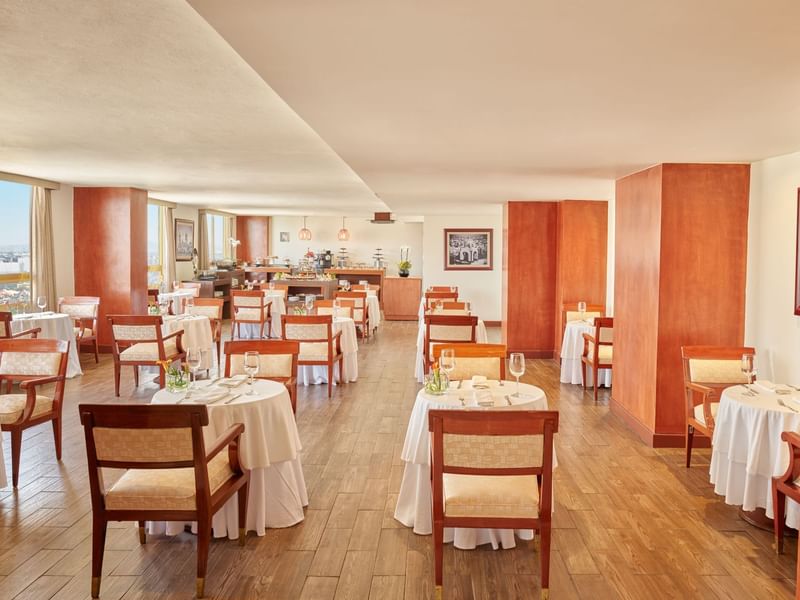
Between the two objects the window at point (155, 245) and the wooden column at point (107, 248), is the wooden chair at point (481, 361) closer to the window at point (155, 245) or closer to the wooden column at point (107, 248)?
the wooden column at point (107, 248)

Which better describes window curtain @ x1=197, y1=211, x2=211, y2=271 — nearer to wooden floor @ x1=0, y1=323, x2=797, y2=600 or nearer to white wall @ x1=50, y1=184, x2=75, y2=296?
white wall @ x1=50, y1=184, x2=75, y2=296

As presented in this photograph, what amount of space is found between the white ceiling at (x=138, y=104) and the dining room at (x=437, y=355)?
32 mm

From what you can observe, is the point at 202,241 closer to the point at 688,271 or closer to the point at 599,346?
the point at 599,346

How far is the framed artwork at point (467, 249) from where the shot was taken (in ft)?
47.1

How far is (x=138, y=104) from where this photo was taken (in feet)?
14.3

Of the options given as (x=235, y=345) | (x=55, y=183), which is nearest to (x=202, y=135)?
(x=235, y=345)

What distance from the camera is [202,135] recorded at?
5.47 metres

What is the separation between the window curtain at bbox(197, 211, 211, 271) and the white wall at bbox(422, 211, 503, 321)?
18.4 ft

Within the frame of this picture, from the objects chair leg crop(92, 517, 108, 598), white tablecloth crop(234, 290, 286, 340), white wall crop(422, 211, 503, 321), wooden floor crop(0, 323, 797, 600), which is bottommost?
wooden floor crop(0, 323, 797, 600)

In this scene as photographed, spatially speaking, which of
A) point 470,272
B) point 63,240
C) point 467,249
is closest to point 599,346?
point 470,272

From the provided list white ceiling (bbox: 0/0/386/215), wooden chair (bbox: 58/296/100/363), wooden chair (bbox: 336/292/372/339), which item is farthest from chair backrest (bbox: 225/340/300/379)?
wooden chair (bbox: 336/292/372/339)

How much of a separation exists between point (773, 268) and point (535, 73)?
3578 millimetres

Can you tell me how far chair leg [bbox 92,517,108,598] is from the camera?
2924mm

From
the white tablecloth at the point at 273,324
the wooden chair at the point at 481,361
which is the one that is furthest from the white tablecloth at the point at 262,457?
the white tablecloth at the point at 273,324
